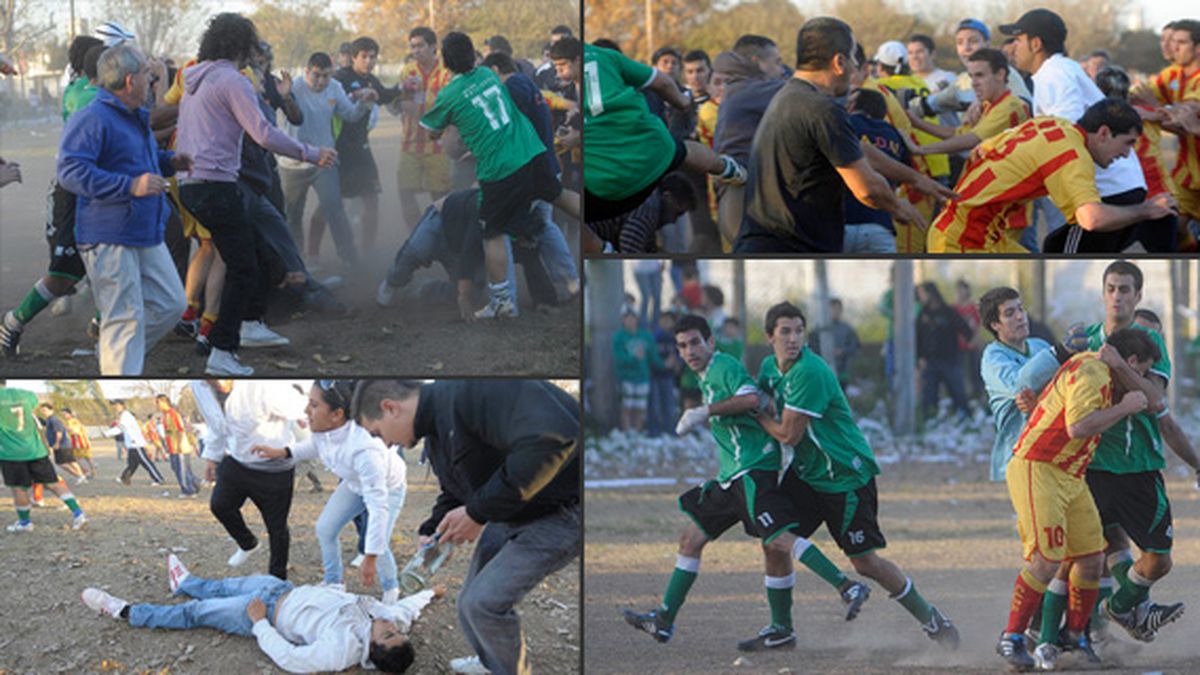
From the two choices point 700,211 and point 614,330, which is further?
point 614,330

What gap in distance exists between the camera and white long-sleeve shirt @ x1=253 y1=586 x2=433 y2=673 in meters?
5.12

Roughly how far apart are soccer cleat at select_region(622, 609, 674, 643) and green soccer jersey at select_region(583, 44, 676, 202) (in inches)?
64.3

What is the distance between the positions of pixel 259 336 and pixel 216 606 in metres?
1.05

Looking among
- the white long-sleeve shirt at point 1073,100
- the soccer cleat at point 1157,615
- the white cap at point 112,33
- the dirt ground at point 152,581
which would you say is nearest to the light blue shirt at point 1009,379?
the soccer cleat at point 1157,615

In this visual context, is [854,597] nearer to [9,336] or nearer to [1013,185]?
[1013,185]

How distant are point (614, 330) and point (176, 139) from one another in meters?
3.75

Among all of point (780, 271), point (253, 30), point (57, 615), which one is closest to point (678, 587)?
point (780, 271)

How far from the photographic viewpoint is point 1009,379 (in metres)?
5.41

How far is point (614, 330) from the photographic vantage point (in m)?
8.98

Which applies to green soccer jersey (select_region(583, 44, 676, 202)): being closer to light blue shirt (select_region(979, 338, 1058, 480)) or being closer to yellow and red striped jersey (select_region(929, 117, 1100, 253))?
yellow and red striped jersey (select_region(929, 117, 1100, 253))

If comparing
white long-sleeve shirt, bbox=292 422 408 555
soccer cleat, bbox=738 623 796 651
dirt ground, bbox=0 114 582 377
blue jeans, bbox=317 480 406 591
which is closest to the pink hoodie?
dirt ground, bbox=0 114 582 377

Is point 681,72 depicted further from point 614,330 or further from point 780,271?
point 780,271

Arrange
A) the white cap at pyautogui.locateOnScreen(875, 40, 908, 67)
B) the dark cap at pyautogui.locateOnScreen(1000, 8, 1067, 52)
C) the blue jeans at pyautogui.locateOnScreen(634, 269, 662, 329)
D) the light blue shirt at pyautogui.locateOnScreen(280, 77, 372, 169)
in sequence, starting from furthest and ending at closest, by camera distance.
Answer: the white cap at pyautogui.locateOnScreen(875, 40, 908, 67) < the blue jeans at pyautogui.locateOnScreen(634, 269, 662, 329) < the dark cap at pyautogui.locateOnScreen(1000, 8, 1067, 52) < the light blue shirt at pyautogui.locateOnScreen(280, 77, 372, 169)

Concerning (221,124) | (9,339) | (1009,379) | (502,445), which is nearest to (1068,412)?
(1009,379)
